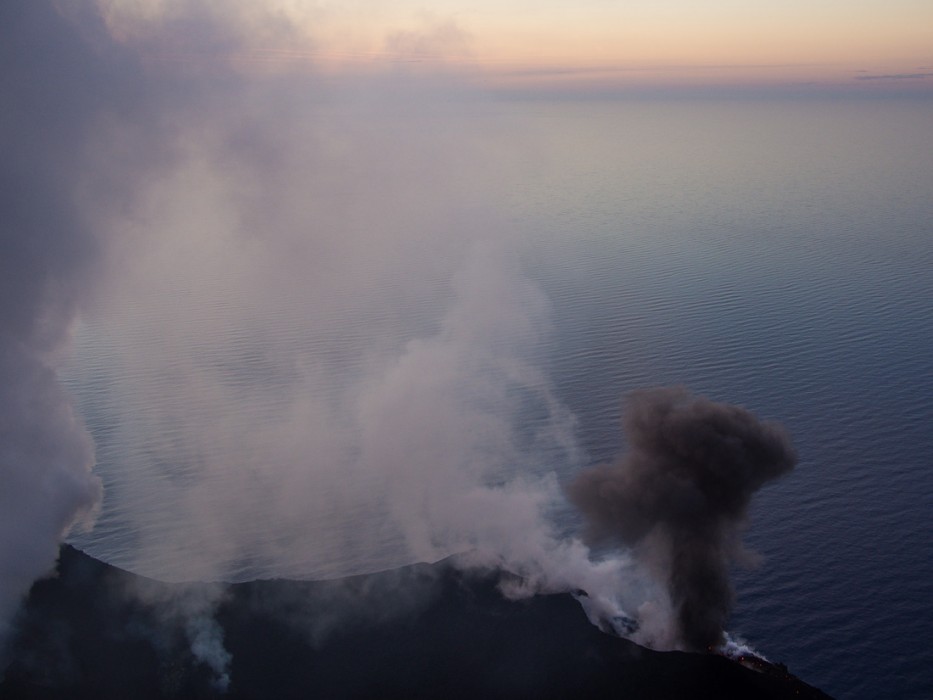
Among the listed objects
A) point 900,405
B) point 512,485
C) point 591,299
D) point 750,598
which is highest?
point 591,299

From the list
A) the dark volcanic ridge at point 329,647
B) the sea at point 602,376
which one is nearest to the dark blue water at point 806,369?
the sea at point 602,376

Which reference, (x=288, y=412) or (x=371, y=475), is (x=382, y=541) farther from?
(x=288, y=412)

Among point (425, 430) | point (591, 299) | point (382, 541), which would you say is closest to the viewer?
point (382, 541)

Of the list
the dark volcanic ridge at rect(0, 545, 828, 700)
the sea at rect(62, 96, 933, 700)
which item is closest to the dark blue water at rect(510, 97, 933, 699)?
the sea at rect(62, 96, 933, 700)

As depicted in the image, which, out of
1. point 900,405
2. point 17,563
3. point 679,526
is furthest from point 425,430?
point 900,405

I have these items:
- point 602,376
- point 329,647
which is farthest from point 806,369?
point 329,647

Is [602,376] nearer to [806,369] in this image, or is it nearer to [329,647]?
[806,369]
